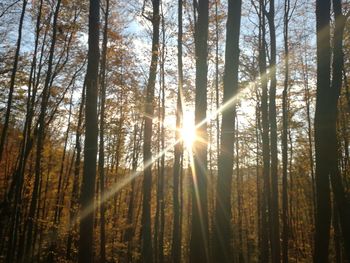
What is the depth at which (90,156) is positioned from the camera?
7.82 metres

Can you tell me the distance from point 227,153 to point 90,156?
3.03 meters

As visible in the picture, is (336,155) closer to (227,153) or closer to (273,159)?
(227,153)

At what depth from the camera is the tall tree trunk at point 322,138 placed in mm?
6406

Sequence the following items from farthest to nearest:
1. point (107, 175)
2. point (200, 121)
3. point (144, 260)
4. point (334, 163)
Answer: point (107, 175) < point (144, 260) < point (200, 121) < point (334, 163)

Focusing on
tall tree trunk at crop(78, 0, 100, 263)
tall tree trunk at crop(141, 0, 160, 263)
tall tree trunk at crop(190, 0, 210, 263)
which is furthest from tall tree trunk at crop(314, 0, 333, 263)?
tall tree trunk at crop(141, 0, 160, 263)

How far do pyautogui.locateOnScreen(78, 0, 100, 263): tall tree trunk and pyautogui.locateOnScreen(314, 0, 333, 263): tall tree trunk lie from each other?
453cm

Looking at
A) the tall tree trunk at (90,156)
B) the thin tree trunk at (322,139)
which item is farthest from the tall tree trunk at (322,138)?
the tall tree trunk at (90,156)

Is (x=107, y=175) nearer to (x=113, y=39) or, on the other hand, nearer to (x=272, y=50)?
(x=113, y=39)

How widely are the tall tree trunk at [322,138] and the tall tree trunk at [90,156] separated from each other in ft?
14.9

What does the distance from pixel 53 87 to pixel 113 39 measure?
550cm

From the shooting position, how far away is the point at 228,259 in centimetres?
642

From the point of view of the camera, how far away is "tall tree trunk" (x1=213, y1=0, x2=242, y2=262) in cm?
647

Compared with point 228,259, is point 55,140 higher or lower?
higher

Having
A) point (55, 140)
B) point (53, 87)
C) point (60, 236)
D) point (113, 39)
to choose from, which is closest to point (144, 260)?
point (60, 236)
